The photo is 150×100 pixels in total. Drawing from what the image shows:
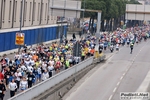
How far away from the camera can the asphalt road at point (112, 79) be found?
109ft

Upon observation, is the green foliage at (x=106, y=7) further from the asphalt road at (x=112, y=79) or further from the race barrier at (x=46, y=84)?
the race barrier at (x=46, y=84)

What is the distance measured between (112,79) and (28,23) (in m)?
24.6

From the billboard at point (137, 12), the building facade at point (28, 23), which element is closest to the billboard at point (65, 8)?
the building facade at point (28, 23)

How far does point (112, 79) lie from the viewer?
3975 cm

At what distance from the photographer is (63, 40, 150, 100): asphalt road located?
33188 millimetres

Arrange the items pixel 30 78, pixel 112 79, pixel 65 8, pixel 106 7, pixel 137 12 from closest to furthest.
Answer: pixel 30 78, pixel 112 79, pixel 65 8, pixel 137 12, pixel 106 7

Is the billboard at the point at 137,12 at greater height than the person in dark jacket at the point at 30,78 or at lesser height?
greater

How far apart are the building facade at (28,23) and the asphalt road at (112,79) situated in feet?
29.4

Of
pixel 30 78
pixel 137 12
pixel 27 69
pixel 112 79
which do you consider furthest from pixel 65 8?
pixel 30 78

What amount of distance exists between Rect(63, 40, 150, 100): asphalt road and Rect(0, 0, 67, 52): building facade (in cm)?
895

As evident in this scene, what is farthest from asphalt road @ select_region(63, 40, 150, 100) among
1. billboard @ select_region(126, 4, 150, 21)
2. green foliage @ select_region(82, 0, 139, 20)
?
green foliage @ select_region(82, 0, 139, 20)

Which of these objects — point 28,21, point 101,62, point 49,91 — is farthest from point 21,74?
point 28,21

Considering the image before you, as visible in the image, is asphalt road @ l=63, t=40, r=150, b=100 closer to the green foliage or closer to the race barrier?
the race barrier

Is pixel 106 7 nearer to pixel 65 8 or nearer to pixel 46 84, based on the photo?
pixel 65 8
